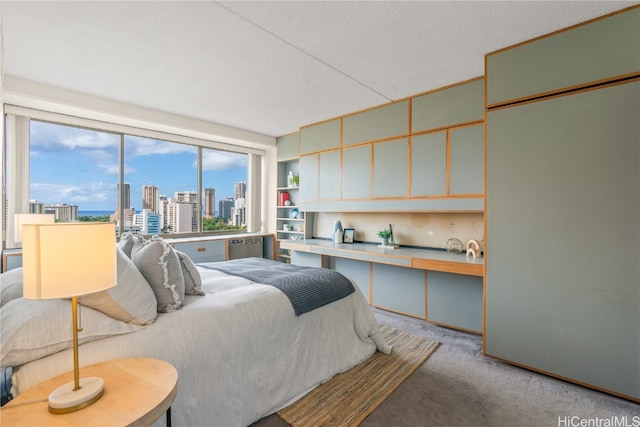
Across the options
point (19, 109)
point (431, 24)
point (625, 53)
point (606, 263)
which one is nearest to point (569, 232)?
point (606, 263)

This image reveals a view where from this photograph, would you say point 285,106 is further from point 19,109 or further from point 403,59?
point 19,109

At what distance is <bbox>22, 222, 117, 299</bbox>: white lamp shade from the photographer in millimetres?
957

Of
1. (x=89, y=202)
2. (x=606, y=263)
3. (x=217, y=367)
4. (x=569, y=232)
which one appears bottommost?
(x=217, y=367)

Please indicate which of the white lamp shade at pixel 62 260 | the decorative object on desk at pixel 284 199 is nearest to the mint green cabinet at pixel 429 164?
the decorative object on desk at pixel 284 199

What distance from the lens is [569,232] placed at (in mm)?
2160

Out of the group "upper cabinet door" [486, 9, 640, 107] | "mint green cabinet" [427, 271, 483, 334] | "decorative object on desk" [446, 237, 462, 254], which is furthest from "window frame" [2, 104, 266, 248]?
"upper cabinet door" [486, 9, 640, 107]

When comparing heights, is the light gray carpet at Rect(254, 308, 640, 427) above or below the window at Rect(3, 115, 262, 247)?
below

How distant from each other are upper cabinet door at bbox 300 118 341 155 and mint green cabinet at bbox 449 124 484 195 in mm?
1619

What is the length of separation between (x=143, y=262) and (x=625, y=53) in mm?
3241

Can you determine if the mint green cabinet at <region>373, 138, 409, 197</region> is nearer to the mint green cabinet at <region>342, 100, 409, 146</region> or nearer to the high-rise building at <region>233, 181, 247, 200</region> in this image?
the mint green cabinet at <region>342, 100, 409, 146</region>

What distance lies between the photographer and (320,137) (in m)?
4.47

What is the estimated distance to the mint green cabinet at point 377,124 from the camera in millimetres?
3561

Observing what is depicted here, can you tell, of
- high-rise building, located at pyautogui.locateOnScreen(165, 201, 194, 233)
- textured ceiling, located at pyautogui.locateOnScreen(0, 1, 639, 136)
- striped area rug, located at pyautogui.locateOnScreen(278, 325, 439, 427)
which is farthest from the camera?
high-rise building, located at pyautogui.locateOnScreen(165, 201, 194, 233)

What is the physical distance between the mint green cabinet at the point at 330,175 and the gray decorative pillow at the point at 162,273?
275 centimetres
